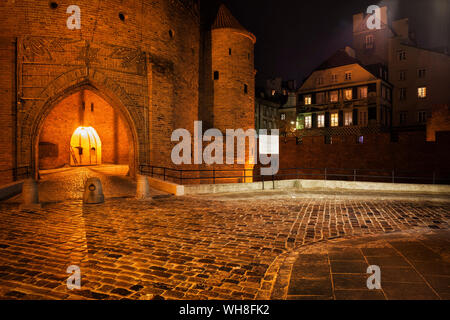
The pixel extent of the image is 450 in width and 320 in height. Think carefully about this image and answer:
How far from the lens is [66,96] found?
15.1 metres

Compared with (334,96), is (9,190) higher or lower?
lower

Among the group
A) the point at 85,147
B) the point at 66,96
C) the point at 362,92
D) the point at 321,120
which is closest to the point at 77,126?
the point at 85,147

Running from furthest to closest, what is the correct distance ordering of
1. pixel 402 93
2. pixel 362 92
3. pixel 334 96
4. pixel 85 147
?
pixel 334 96
pixel 402 93
pixel 362 92
pixel 85 147

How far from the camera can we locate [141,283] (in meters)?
3.36

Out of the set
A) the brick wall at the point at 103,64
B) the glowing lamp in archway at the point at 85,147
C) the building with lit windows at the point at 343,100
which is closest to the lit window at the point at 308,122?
the building with lit windows at the point at 343,100

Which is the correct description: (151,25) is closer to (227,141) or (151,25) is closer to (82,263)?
(227,141)

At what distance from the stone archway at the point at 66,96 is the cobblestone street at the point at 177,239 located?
6.90 m

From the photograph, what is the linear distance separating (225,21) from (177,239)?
2138 cm

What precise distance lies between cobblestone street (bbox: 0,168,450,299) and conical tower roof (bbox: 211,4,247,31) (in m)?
17.6

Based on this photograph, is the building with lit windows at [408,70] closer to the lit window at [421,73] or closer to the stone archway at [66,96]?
the lit window at [421,73]

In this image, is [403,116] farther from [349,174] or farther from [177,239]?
[177,239]

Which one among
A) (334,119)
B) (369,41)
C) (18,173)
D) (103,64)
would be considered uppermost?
(369,41)

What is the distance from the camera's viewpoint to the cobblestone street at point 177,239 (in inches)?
130
